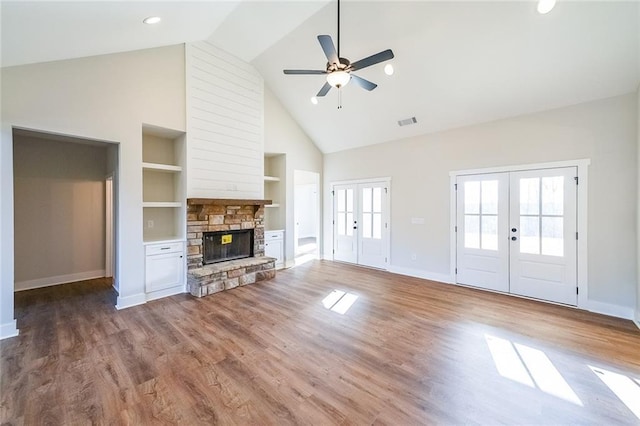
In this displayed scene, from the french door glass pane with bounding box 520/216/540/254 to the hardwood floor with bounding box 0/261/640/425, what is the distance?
829 millimetres

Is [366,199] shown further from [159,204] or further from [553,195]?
[159,204]

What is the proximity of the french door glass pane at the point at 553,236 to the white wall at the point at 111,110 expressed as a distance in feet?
20.2

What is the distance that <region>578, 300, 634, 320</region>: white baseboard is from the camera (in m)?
3.45

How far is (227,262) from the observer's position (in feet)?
16.9

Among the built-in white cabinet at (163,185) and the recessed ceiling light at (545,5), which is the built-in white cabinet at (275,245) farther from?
the recessed ceiling light at (545,5)

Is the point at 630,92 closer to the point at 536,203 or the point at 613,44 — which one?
the point at 613,44

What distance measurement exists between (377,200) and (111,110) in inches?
202

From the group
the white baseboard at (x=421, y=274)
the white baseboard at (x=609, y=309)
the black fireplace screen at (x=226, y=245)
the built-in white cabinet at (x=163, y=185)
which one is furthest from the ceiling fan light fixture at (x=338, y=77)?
the white baseboard at (x=609, y=309)

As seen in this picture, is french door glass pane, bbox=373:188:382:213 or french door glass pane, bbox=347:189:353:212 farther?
french door glass pane, bbox=347:189:353:212

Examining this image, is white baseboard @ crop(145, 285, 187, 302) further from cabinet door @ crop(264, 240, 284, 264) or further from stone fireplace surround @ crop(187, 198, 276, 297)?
cabinet door @ crop(264, 240, 284, 264)

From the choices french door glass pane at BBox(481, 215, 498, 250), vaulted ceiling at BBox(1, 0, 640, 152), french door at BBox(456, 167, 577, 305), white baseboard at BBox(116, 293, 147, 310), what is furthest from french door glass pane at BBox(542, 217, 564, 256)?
white baseboard at BBox(116, 293, 147, 310)

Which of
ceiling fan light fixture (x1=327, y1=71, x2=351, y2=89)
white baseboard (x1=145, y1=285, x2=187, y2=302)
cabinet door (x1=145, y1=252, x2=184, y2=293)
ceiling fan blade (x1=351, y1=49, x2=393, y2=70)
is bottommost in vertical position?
white baseboard (x1=145, y1=285, x2=187, y2=302)

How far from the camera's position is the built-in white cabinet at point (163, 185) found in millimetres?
4719

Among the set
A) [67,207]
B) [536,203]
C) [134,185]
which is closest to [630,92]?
[536,203]
